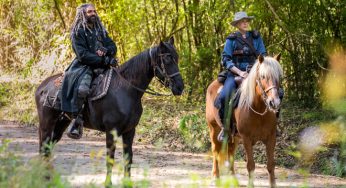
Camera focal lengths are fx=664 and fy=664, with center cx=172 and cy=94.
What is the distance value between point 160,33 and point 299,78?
390 cm

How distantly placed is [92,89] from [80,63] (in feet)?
1.34

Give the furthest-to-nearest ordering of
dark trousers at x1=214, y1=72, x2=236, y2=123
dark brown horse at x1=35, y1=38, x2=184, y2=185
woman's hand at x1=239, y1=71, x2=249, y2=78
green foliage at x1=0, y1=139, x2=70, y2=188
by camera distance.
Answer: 1. dark trousers at x1=214, y1=72, x2=236, y2=123
2. woman's hand at x1=239, y1=71, x2=249, y2=78
3. dark brown horse at x1=35, y1=38, x2=184, y2=185
4. green foliage at x1=0, y1=139, x2=70, y2=188

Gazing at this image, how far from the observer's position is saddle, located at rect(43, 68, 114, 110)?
331 inches

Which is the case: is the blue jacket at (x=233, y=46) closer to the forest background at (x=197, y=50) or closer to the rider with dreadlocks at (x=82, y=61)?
the rider with dreadlocks at (x=82, y=61)

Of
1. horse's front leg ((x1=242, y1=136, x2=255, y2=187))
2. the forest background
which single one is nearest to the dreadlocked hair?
horse's front leg ((x1=242, y1=136, x2=255, y2=187))

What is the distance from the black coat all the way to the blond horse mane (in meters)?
1.78

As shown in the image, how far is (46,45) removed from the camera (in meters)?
19.3

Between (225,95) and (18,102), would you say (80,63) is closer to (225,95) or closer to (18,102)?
(225,95)

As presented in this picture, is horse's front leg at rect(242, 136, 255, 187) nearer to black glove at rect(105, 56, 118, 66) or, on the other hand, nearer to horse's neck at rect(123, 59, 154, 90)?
horse's neck at rect(123, 59, 154, 90)

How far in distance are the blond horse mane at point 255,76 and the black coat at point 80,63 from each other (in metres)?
1.78

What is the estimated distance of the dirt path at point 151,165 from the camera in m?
9.02

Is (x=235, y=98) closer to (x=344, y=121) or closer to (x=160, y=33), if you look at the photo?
(x=344, y=121)

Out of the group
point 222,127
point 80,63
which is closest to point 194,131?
point 222,127

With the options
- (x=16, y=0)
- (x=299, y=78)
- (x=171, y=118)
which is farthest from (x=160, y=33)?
(x=16, y=0)
